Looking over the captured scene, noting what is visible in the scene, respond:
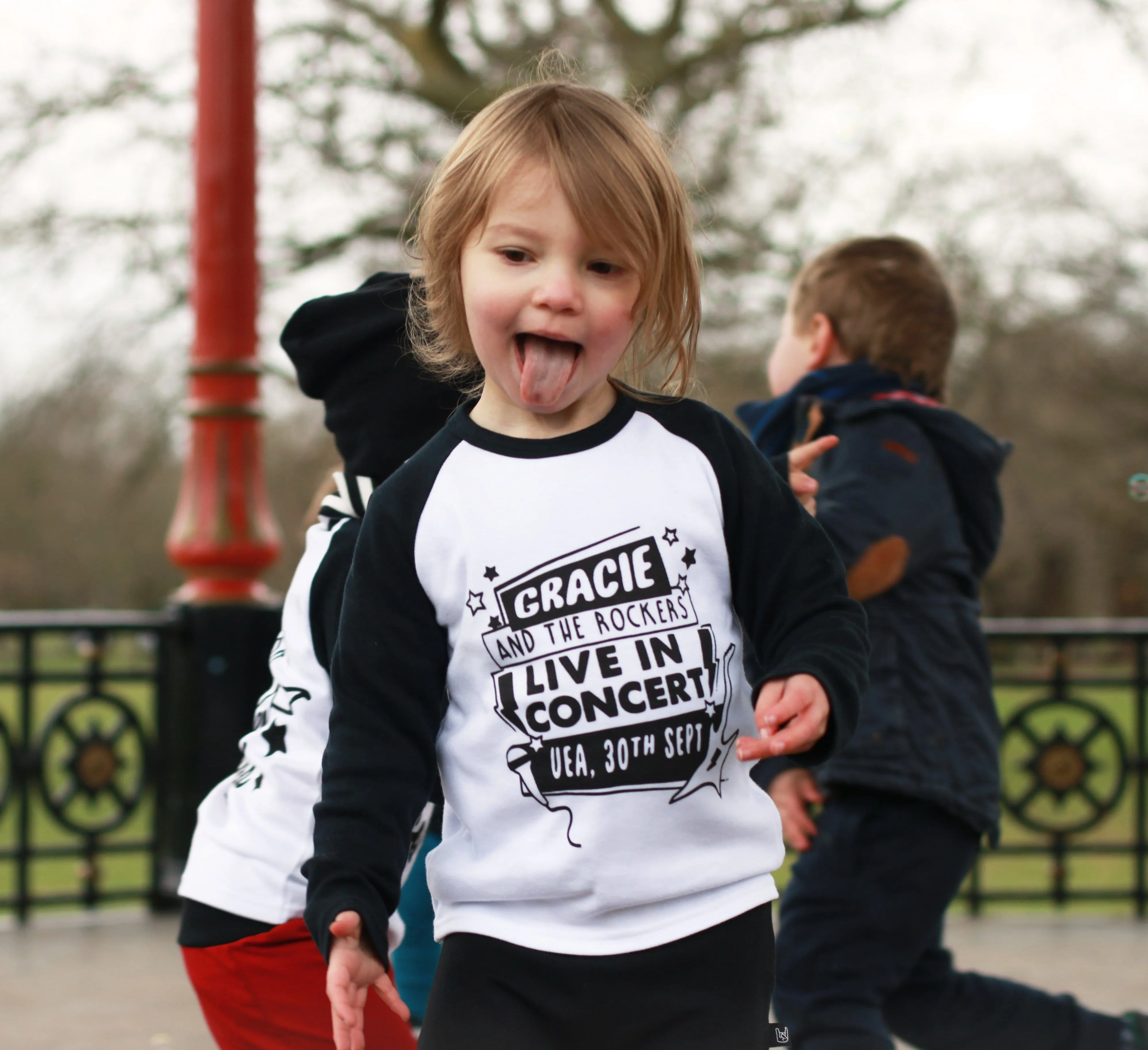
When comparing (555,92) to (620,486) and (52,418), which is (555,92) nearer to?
(620,486)

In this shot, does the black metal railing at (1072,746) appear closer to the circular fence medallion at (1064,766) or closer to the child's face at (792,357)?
the circular fence medallion at (1064,766)

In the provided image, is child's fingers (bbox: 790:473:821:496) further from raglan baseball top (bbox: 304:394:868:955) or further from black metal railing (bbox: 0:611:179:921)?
black metal railing (bbox: 0:611:179:921)

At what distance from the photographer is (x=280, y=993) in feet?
6.13

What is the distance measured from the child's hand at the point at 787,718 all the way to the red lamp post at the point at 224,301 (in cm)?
351

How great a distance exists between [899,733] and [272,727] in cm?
107

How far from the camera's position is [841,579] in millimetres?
1569

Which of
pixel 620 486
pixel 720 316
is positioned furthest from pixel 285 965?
pixel 720 316

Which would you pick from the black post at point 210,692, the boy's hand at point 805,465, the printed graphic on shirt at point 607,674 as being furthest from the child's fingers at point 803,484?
the black post at point 210,692

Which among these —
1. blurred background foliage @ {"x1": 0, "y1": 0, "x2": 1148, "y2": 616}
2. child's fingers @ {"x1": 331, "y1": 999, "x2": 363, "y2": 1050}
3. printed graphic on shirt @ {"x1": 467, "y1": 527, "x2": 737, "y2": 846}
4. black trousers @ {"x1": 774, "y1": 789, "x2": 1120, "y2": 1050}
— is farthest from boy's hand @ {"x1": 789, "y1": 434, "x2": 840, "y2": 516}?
blurred background foliage @ {"x1": 0, "y1": 0, "x2": 1148, "y2": 616}

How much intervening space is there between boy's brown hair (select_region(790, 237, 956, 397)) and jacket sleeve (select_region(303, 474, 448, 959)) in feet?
4.37

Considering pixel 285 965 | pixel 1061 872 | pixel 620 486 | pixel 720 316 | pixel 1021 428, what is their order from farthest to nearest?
pixel 1021 428 < pixel 720 316 < pixel 1061 872 < pixel 285 965 < pixel 620 486

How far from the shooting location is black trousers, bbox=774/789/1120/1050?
2.32 meters

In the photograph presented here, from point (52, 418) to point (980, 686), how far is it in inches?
466

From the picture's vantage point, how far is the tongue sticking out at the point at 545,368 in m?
1.47
